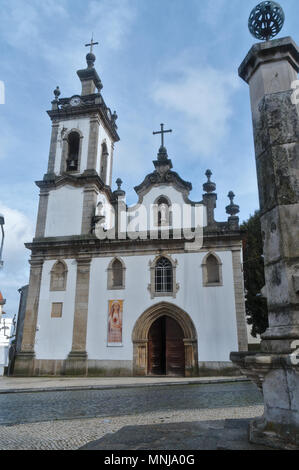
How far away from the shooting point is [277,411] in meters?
3.10

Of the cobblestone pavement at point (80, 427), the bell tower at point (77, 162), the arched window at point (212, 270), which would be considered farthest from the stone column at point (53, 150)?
the cobblestone pavement at point (80, 427)

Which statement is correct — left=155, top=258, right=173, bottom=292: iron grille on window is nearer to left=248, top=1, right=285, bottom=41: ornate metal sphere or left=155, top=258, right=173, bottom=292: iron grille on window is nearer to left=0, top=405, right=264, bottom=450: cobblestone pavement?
A: left=0, top=405, right=264, bottom=450: cobblestone pavement

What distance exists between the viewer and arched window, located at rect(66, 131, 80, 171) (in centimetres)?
2164

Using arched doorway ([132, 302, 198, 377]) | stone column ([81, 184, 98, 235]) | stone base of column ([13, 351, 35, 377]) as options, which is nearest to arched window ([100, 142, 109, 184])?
stone column ([81, 184, 98, 235])

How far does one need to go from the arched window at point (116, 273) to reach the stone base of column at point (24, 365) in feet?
17.3

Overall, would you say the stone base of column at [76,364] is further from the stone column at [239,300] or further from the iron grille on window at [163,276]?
the stone column at [239,300]

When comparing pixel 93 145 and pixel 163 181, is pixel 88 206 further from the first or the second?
pixel 163 181

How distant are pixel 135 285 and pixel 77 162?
29.8 feet

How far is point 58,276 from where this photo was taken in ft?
61.3

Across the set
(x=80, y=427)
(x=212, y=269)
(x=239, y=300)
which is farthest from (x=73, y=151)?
(x=80, y=427)

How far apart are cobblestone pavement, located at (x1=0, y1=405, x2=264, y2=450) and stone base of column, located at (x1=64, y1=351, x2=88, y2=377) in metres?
10.6

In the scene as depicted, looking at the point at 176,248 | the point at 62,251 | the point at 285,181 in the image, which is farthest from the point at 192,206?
the point at 285,181

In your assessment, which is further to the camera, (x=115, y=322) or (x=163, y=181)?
(x=163, y=181)

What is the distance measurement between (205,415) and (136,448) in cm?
354
